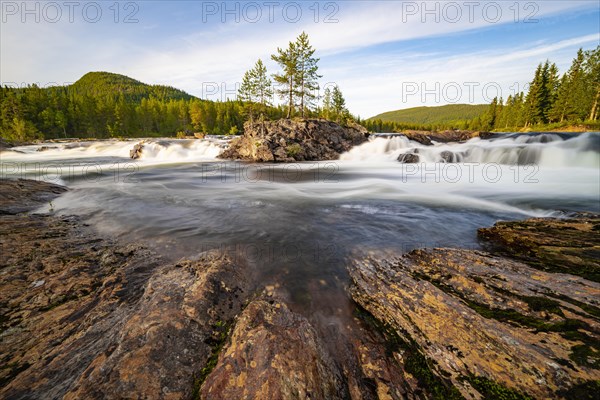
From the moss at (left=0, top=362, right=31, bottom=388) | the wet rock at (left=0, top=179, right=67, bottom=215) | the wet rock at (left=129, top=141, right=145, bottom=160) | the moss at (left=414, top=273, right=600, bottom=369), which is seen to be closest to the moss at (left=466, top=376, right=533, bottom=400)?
the moss at (left=414, top=273, right=600, bottom=369)

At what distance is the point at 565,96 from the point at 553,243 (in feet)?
204

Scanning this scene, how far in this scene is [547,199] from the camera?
A: 8859 mm

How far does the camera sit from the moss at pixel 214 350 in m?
1.97

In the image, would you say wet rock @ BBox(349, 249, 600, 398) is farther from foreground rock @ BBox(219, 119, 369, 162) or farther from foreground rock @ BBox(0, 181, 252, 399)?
foreground rock @ BBox(219, 119, 369, 162)

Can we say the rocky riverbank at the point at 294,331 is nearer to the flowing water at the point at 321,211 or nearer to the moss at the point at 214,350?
the moss at the point at 214,350

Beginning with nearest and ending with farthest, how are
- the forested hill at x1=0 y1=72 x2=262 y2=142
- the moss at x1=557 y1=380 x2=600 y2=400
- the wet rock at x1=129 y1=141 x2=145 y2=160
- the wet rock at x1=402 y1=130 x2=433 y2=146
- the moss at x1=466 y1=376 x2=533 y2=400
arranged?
the moss at x1=557 y1=380 x2=600 y2=400, the moss at x1=466 y1=376 x2=533 y2=400, the wet rock at x1=402 y1=130 x2=433 y2=146, the wet rock at x1=129 y1=141 x2=145 y2=160, the forested hill at x1=0 y1=72 x2=262 y2=142

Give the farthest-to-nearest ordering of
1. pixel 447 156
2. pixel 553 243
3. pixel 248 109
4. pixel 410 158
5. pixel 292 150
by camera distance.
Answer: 1. pixel 248 109
2. pixel 292 150
3. pixel 410 158
4. pixel 447 156
5. pixel 553 243

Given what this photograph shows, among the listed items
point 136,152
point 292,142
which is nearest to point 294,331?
point 292,142

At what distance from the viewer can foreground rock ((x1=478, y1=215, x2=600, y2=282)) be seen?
11.5 ft

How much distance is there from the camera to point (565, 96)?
143 feet

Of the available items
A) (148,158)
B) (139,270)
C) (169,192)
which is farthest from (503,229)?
(148,158)

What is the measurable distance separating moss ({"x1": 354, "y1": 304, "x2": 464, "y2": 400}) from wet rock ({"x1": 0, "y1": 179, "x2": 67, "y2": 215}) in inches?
378

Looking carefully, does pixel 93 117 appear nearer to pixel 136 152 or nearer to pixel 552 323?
pixel 136 152

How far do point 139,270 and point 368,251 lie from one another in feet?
13.7
